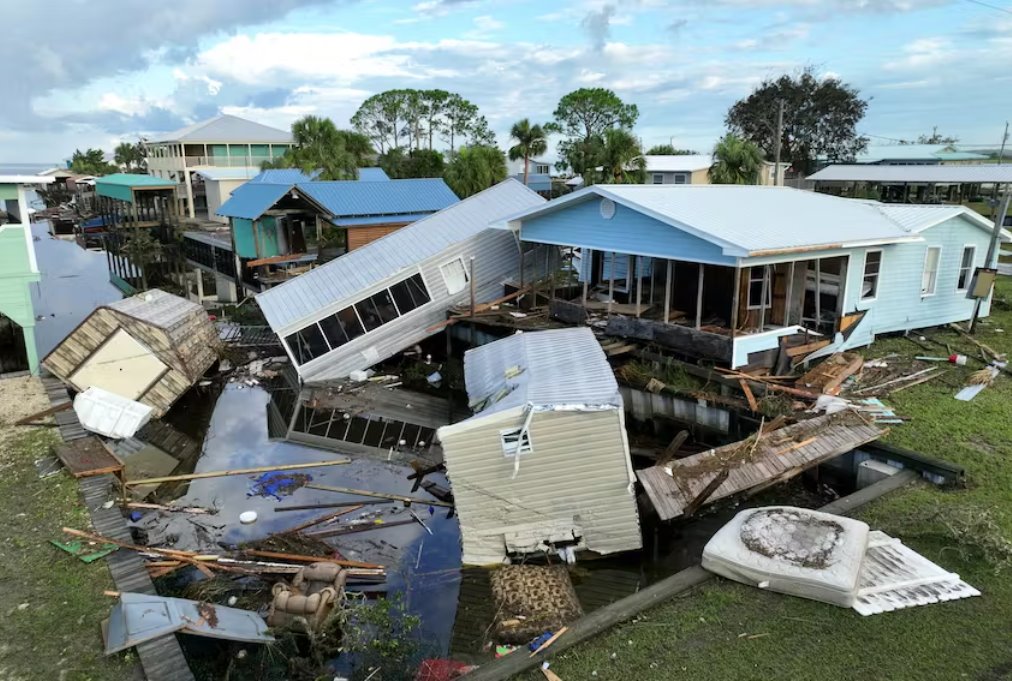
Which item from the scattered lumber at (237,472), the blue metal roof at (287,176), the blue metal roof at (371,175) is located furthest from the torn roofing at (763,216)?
the blue metal roof at (371,175)

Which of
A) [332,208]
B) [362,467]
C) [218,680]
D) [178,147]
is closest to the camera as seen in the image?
[218,680]

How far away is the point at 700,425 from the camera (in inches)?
603

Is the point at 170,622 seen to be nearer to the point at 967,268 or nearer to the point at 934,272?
the point at 934,272

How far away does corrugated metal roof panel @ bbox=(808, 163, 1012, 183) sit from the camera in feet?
144

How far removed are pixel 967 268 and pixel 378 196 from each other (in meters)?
22.2

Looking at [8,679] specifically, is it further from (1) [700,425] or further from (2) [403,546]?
(1) [700,425]

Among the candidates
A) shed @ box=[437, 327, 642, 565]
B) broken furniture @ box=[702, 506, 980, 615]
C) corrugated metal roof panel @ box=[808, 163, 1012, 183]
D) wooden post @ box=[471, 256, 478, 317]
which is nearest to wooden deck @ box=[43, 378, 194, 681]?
shed @ box=[437, 327, 642, 565]

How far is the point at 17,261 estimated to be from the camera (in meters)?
17.8

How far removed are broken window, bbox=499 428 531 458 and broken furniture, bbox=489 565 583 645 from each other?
1.88m

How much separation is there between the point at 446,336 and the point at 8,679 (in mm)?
16394

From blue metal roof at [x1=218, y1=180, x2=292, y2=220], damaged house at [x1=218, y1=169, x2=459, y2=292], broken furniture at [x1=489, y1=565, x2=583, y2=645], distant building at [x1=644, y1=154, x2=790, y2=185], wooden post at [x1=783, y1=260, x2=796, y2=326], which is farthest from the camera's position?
distant building at [x1=644, y1=154, x2=790, y2=185]

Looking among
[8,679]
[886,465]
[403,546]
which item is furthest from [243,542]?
[886,465]

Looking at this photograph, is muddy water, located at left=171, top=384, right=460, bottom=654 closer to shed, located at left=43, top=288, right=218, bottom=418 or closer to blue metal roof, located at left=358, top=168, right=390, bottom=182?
shed, located at left=43, top=288, right=218, bottom=418

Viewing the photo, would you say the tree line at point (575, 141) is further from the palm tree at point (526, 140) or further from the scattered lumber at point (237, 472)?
the scattered lumber at point (237, 472)
